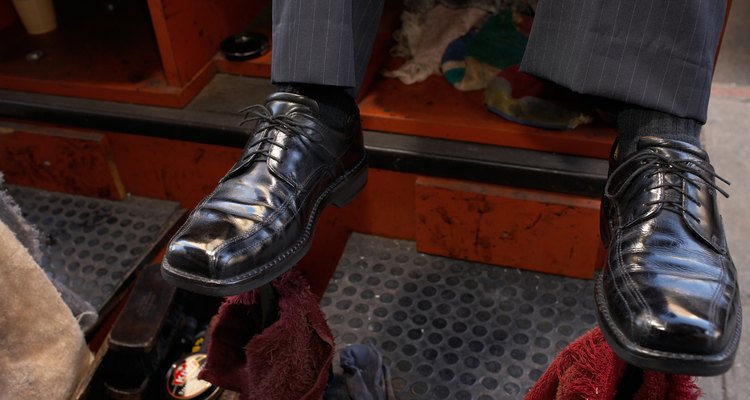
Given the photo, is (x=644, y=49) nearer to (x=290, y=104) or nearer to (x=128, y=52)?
(x=290, y=104)

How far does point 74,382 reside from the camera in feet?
3.11

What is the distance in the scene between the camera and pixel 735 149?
1.47 metres

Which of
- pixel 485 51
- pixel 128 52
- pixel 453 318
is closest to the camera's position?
pixel 453 318

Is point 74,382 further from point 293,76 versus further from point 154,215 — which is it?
point 293,76

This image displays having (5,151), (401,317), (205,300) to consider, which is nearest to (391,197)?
(401,317)

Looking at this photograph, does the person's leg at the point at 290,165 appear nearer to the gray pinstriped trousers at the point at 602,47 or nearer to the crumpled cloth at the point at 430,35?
the gray pinstriped trousers at the point at 602,47

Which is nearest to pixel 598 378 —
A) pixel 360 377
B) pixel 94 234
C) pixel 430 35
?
pixel 360 377

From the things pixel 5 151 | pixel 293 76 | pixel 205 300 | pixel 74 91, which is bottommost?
pixel 205 300

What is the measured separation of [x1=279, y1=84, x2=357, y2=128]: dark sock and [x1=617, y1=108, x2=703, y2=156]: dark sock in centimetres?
33

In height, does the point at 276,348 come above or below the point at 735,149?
above

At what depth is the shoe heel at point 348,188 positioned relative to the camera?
2.82 ft

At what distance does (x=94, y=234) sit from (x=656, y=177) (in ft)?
3.25

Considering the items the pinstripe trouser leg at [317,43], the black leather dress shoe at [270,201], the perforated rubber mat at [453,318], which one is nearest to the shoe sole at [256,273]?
the black leather dress shoe at [270,201]

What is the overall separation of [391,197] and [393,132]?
12 cm
